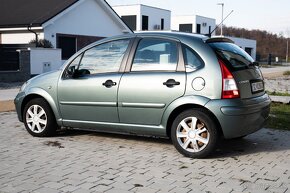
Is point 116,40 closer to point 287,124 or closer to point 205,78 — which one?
point 205,78

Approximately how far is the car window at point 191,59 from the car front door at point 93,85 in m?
1.00

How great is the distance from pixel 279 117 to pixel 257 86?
3.46 meters

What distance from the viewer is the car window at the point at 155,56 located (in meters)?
6.00

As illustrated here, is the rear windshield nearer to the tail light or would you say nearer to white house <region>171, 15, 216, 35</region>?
the tail light

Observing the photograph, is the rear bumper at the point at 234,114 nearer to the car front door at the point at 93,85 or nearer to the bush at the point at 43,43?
the car front door at the point at 93,85

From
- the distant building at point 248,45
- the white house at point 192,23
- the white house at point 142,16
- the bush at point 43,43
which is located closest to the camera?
the bush at point 43,43

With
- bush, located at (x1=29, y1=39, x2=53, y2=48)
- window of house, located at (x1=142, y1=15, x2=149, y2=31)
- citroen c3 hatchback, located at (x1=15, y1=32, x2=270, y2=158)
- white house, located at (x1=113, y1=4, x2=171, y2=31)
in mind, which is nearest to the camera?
citroen c3 hatchback, located at (x1=15, y1=32, x2=270, y2=158)

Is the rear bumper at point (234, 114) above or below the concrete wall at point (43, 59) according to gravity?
below

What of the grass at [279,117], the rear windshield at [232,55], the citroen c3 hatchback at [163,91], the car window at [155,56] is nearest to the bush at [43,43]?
the grass at [279,117]

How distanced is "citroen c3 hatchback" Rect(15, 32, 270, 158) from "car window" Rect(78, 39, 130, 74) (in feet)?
0.05

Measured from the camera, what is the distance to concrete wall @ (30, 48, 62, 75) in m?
20.4

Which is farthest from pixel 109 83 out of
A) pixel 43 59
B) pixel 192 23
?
pixel 192 23

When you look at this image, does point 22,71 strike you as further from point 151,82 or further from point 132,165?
point 132,165

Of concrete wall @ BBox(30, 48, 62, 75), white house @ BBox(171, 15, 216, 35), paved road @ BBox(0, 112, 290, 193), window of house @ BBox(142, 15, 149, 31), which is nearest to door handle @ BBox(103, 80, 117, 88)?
paved road @ BBox(0, 112, 290, 193)
